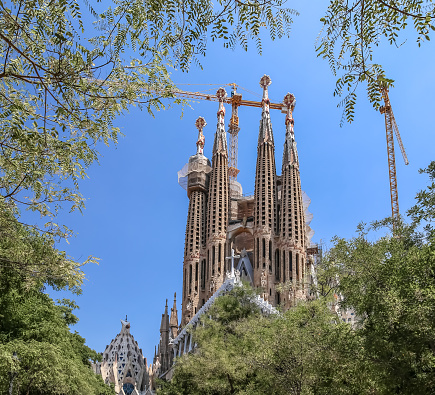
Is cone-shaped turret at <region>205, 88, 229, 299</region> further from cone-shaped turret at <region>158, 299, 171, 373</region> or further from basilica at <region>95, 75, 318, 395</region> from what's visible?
cone-shaped turret at <region>158, 299, 171, 373</region>

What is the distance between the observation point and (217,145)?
6250cm

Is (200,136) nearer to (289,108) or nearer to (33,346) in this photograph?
(289,108)

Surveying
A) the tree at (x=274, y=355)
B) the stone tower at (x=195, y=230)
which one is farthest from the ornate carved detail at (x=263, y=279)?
the tree at (x=274, y=355)

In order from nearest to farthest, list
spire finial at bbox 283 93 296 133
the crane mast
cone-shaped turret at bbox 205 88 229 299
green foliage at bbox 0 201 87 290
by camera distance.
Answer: green foliage at bbox 0 201 87 290 < cone-shaped turret at bbox 205 88 229 299 < spire finial at bbox 283 93 296 133 < the crane mast

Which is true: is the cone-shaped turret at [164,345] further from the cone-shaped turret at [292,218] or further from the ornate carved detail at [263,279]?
the cone-shaped turret at [292,218]

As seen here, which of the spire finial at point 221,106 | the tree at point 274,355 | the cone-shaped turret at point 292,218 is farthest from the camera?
the spire finial at point 221,106

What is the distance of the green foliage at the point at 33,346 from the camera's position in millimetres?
15508

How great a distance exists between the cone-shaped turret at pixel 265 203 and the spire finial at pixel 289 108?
187 cm

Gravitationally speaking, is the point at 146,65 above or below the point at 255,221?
below

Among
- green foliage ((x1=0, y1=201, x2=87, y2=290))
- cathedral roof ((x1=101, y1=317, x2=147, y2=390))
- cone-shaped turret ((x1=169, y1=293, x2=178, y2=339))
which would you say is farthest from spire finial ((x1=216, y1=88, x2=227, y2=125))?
green foliage ((x1=0, y1=201, x2=87, y2=290))

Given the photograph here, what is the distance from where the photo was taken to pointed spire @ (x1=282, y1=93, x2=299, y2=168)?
58.4 metres

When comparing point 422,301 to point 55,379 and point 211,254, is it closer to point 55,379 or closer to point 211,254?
point 55,379

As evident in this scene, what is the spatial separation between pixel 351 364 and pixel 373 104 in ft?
23.4

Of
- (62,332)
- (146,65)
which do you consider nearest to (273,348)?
(62,332)
